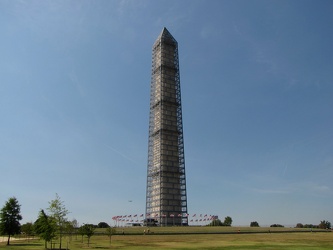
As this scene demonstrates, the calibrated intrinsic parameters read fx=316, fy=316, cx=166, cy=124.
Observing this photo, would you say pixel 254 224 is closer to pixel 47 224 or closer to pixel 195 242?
pixel 195 242

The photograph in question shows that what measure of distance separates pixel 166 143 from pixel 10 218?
99452 mm

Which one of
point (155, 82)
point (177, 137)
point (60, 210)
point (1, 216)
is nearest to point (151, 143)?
point (177, 137)

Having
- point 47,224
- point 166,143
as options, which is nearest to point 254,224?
point 166,143

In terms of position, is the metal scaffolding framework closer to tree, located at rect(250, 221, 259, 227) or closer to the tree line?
tree, located at rect(250, 221, 259, 227)

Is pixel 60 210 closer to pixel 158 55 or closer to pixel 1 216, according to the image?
pixel 1 216

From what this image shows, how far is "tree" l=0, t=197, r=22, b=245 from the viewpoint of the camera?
182 feet

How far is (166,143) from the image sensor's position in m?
152

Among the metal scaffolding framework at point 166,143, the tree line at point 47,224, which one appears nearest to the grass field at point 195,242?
the tree line at point 47,224

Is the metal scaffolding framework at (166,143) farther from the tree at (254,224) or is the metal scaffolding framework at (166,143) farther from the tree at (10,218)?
the tree at (10,218)

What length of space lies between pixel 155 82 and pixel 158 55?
591 inches

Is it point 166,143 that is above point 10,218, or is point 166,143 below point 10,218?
above

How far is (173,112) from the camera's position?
158750 mm

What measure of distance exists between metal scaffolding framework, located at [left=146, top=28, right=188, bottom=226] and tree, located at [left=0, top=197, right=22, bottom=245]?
83.1 metres

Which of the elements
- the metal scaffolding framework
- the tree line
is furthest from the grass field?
the metal scaffolding framework
